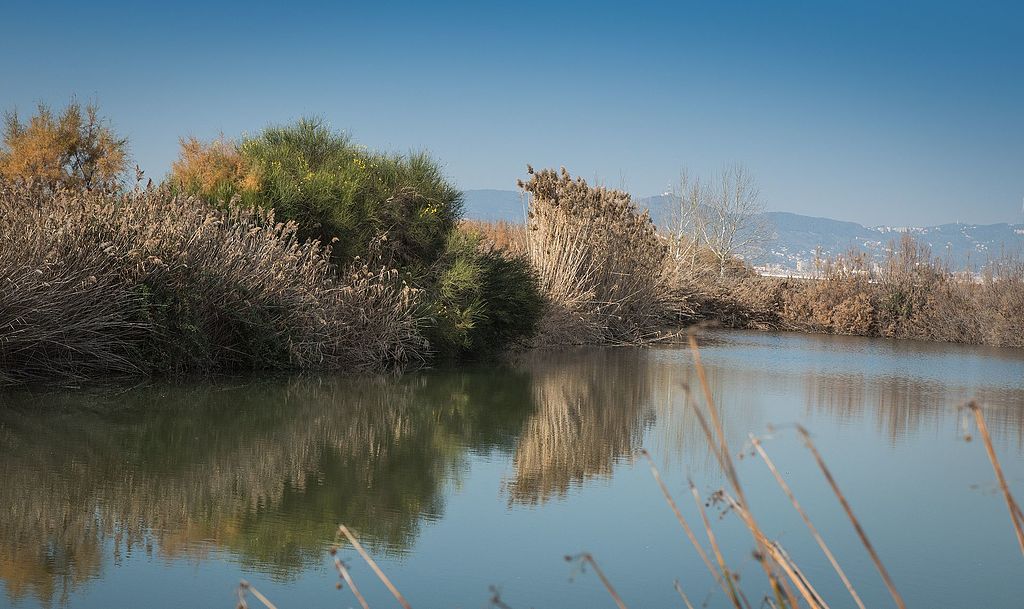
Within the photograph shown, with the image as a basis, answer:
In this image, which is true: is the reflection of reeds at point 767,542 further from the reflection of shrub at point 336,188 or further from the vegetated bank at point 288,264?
the reflection of shrub at point 336,188

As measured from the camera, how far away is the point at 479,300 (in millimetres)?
17047

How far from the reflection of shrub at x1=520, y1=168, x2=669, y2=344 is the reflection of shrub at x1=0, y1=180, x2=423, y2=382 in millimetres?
5592

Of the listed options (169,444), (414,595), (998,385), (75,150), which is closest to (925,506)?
(414,595)

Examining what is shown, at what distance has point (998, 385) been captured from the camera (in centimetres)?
1719

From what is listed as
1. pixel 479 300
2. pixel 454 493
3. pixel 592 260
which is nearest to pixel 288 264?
pixel 479 300

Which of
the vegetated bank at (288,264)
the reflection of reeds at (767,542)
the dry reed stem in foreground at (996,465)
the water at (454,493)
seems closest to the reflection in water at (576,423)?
the water at (454,493)

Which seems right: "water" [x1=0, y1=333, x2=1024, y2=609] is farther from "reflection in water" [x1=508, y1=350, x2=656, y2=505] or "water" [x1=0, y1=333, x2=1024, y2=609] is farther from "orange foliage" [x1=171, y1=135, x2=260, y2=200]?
"orange foliage" [x1=171, y1=135, x2=260, y2=200]

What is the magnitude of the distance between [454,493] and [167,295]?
621 centimetres

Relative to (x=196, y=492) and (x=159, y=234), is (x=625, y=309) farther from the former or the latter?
(x=196, y=492)

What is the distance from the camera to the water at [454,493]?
5.41 meters

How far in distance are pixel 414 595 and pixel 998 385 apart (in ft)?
47.3

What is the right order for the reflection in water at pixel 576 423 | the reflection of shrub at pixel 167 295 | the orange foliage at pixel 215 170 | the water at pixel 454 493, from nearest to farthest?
the water at pixel 454 493 → the reflection in water at pixel 576 423 → the reflection of shrub at pixel 167 295 → the orange foliage at pixel 215 170

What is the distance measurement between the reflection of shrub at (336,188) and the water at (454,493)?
3268 millimetres

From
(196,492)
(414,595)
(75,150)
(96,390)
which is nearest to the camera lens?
(414,595)
